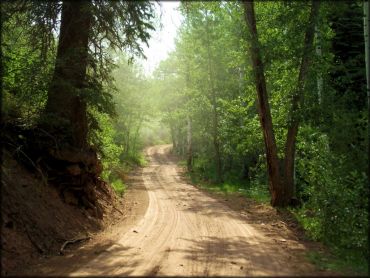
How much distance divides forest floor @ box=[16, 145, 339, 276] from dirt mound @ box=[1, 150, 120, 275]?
1.40ft

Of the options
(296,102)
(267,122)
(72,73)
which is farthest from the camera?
(267,122)

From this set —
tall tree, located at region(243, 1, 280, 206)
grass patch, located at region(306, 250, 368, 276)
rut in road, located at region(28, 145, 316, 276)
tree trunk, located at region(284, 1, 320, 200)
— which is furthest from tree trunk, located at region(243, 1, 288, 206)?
grass patch, located at region(306, 250, 368, 276)

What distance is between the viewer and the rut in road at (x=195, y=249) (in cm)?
767

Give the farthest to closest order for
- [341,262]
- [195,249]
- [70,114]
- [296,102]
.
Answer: [296,102] < [70,114] < [195,249] < [341,262]

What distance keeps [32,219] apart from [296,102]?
9058mm

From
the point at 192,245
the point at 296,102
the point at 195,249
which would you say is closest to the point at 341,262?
the point at 195,249

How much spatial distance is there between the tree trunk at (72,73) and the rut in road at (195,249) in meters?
3.73

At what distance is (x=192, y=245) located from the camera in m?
9.96

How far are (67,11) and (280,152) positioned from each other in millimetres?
10492

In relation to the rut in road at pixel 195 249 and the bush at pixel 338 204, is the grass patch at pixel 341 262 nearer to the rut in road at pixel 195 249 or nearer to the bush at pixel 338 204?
the rut in road at pixel 195 249

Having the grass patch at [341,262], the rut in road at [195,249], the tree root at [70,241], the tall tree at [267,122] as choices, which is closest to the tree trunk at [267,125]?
the tall tree at [267,122]

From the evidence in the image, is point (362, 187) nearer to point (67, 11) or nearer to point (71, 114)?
point (71, 114)

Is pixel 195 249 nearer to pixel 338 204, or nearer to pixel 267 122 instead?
pixel 338 204

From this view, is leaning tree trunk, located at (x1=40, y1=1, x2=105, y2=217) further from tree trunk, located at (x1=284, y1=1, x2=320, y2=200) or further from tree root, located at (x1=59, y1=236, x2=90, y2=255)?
tree trunk, located at (x1=284, y1=1, x2=320, y2=200)
